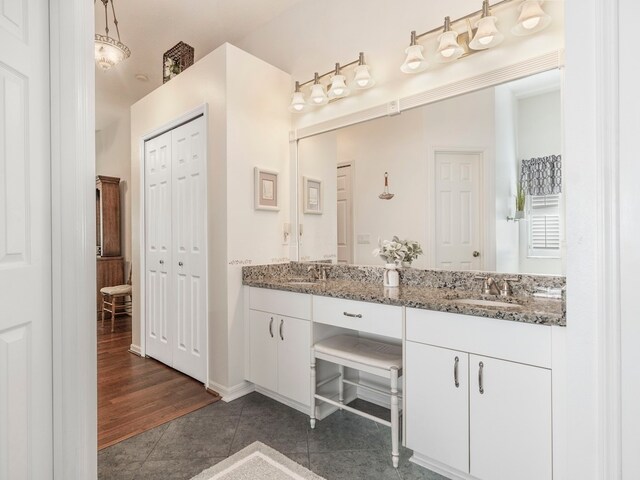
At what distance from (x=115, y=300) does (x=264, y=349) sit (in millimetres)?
3600

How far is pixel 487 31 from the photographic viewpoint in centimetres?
183

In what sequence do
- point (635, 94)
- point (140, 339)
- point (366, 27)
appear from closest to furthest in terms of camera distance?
1. point (635, 94)
2. point (366, 27)
3. point (140, 339)

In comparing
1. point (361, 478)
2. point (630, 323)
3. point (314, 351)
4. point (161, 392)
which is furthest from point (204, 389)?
point (630, 323)

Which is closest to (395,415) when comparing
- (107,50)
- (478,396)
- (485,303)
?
(478,396)

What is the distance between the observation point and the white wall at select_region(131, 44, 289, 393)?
8.27 feet

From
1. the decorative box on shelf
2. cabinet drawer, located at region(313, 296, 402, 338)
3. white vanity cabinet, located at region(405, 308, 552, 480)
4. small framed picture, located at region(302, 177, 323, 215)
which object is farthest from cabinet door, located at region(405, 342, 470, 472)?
the decorative box on shelf

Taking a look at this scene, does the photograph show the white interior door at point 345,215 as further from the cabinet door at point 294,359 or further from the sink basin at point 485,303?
the sink basin at point 485,303

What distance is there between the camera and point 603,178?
0.71 metres

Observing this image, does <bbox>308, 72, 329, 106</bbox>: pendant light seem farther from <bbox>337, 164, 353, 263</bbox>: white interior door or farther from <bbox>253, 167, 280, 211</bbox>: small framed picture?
<bbox>253, 167, 280, 211</bbox>: small framed picture

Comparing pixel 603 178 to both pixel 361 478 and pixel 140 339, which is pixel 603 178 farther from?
pixel 140 339

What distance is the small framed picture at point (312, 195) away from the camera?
284 cm

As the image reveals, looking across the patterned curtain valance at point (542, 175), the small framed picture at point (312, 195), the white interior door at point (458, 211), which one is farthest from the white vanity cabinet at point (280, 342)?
the patterned curtain valance at point (542, 175)

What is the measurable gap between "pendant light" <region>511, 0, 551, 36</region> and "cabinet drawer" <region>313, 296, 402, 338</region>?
5.11ft

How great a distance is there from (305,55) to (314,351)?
7.75 ft
